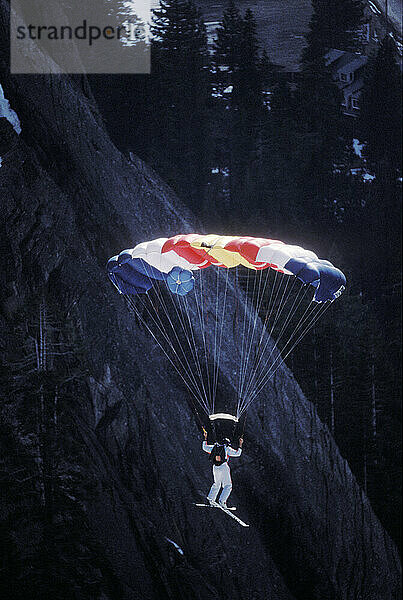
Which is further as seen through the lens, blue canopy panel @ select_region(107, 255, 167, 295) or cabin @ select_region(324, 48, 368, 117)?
cabin @ select_region(324, 48, 368, 117)

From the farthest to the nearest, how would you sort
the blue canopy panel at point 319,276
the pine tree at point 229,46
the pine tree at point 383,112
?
the pine tree at point 383,112, the pine tree at point 229,46, the blue canopy panel at point 319,276

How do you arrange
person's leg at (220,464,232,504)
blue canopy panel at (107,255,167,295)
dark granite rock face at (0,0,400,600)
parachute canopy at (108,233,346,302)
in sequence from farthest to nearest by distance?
dark granite rock face at (0,0,400,600)
blue canopy panel at (107,255,167,295)
person's leg at (220,464,232,504)
parachute canopy at (108,233,346,302)

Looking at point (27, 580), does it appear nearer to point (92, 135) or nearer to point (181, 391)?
point (181, 391)

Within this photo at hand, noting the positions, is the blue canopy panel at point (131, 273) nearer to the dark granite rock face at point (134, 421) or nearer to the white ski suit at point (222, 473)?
the dark granite rock face at point (134, 421)

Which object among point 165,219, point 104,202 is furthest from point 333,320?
point 104,202

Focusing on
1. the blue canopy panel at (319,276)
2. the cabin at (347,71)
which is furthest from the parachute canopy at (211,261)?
the cabin at (347,71)

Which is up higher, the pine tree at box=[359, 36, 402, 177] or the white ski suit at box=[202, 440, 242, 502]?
the pine tree at box=[359, 36, 402, 177]

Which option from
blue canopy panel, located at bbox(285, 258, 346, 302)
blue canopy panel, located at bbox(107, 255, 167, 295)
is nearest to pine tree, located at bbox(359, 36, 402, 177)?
blue canopy panel, located at bbox(107, 255, 167, 295)

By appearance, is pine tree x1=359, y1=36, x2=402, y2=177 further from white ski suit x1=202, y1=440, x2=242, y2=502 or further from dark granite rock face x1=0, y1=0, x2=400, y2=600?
white ski suit x1=202, y1=440, x2=242, y2=502
